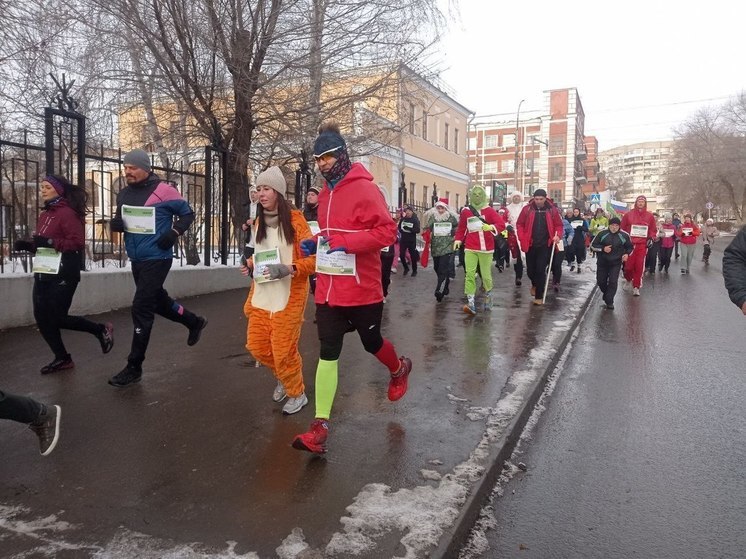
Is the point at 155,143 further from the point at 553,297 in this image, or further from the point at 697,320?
the point at 697,320

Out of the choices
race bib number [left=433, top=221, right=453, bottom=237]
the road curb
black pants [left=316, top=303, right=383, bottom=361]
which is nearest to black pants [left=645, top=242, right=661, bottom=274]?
race bib number [left=433, top=221, right=453, bottom=237]

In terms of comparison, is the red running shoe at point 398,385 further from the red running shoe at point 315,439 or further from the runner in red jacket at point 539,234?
the runner in red jacket at point 539,234

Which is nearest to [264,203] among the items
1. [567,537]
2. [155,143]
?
[567,537]

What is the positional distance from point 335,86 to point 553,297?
6.25 m

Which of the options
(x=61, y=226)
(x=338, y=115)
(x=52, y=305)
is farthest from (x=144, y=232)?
(x=338, y=115)

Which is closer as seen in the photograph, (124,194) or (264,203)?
(264,203)

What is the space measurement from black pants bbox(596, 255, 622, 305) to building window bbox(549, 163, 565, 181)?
2604 inches

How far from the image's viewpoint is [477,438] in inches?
150

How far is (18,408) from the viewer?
3.24m

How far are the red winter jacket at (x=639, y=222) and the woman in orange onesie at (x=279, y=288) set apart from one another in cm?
954

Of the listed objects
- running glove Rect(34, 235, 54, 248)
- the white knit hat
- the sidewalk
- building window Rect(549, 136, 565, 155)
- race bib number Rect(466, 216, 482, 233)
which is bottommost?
the sidewalk

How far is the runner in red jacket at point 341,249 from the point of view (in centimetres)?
358

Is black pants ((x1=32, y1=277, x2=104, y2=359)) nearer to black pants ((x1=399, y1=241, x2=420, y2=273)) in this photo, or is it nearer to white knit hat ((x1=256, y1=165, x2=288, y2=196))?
white knit hat ((x1=256, y1=165, x2=288, y2=196))

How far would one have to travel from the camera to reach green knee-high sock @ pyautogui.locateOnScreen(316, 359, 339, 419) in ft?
11.9
